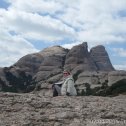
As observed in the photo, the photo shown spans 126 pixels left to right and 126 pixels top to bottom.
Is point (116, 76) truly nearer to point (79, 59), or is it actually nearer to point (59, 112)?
point (79, 59)

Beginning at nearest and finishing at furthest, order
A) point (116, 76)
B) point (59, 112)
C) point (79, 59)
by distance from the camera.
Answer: point (59, 112)
point (116, 76)
point (79, 59)

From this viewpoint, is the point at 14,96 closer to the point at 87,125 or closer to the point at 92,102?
the point at 92,102

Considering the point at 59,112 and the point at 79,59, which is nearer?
the point at 59,112

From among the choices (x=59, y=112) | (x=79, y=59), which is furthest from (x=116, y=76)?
(x=59, y=112)

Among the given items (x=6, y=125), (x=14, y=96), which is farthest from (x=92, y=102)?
(x=6, y=125)

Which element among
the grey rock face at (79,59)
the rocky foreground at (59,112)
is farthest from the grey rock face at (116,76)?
the rocky foreground at (59,112)

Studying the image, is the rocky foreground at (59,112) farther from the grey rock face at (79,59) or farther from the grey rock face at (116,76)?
the grey rock face at (79,59)

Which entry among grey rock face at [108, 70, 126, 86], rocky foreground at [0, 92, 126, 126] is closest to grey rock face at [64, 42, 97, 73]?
grey rock face at [108, 70, 126, 86]

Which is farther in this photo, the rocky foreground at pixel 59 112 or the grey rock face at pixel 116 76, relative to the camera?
the grey rock face at pixel 116 76

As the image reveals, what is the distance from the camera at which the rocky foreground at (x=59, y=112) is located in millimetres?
14156

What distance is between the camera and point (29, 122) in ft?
46.2

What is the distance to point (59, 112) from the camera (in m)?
15.0

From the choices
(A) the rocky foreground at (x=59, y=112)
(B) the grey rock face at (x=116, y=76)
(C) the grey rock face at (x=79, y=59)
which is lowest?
(A) the rocky foreground at (x=59, y=112)

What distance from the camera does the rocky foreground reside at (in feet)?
46.4
